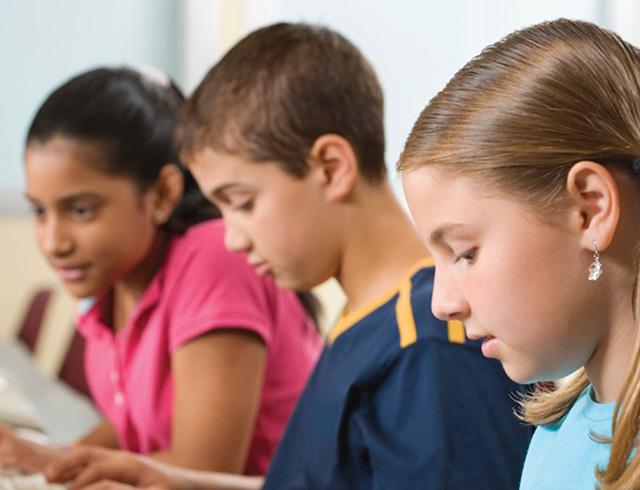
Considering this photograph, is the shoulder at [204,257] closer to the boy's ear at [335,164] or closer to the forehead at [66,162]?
the forehead at [66,162]

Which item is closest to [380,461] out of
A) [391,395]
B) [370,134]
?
[391,395]

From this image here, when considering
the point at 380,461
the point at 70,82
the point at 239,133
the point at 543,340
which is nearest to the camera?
the point at 543,340

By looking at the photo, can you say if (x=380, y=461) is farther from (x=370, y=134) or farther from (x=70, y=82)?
(x=70, y=82)

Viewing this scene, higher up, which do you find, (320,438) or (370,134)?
(370,134)

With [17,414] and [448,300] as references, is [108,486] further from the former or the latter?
[17,414]

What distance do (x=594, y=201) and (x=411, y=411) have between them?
36 cm

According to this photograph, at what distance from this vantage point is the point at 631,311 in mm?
694

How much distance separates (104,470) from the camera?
1208mm

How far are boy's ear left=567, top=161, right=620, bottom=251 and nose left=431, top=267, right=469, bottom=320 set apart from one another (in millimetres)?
95

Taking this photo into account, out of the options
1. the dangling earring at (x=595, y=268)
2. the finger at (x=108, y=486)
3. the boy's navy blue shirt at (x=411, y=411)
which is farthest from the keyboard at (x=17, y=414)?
the dangling earring at (x=595, y=268)

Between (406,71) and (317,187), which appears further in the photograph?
(406,71)

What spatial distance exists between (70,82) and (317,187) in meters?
0.52

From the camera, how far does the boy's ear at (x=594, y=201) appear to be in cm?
67

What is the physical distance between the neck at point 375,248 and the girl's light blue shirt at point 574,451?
14.9 inches
